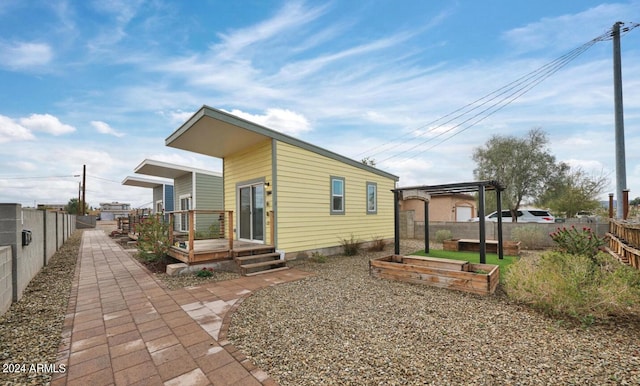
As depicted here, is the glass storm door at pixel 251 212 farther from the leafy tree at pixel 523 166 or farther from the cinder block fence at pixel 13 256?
the leafy tree at pixel 523 166

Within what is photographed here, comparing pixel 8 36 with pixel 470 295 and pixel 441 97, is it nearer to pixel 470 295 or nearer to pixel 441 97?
pixel 470 295

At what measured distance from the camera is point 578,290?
3295mm

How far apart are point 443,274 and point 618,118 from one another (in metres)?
8.06

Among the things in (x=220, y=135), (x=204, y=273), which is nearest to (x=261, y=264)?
(x=204, y=273)

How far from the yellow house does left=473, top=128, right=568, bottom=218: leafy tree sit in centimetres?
1075

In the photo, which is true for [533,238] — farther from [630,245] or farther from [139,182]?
[139,182]

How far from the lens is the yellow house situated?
22.7ft

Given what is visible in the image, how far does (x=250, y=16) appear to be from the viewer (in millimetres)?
7512

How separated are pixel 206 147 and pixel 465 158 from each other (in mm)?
16089

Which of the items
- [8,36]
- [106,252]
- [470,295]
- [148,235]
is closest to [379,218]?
[470,295]

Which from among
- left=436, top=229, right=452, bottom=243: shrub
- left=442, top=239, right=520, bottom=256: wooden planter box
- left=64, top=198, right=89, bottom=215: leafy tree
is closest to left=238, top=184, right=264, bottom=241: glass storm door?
left=442, top=239, right=520, bottom=256: wooden planter box

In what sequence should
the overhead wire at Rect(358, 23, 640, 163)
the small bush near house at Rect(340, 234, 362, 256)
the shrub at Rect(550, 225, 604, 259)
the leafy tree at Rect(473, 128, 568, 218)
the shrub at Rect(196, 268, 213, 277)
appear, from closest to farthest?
1. the shrub at Rect(550, 225, 604, 259)
2. the shrub at Rect(196, 268, 213, 277)
3. the small bush near house at Rect(340, 234, 362, 256)
4. the overhead wire at Rect(358, 23, 640, 163)
5. the leafy tree at Rect(473, 128, 568, 218)

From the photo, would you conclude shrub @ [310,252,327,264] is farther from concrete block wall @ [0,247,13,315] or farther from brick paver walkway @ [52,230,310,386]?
concrete block wall @ [0,247,13,315]

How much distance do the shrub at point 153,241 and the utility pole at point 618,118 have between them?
12.9 m
